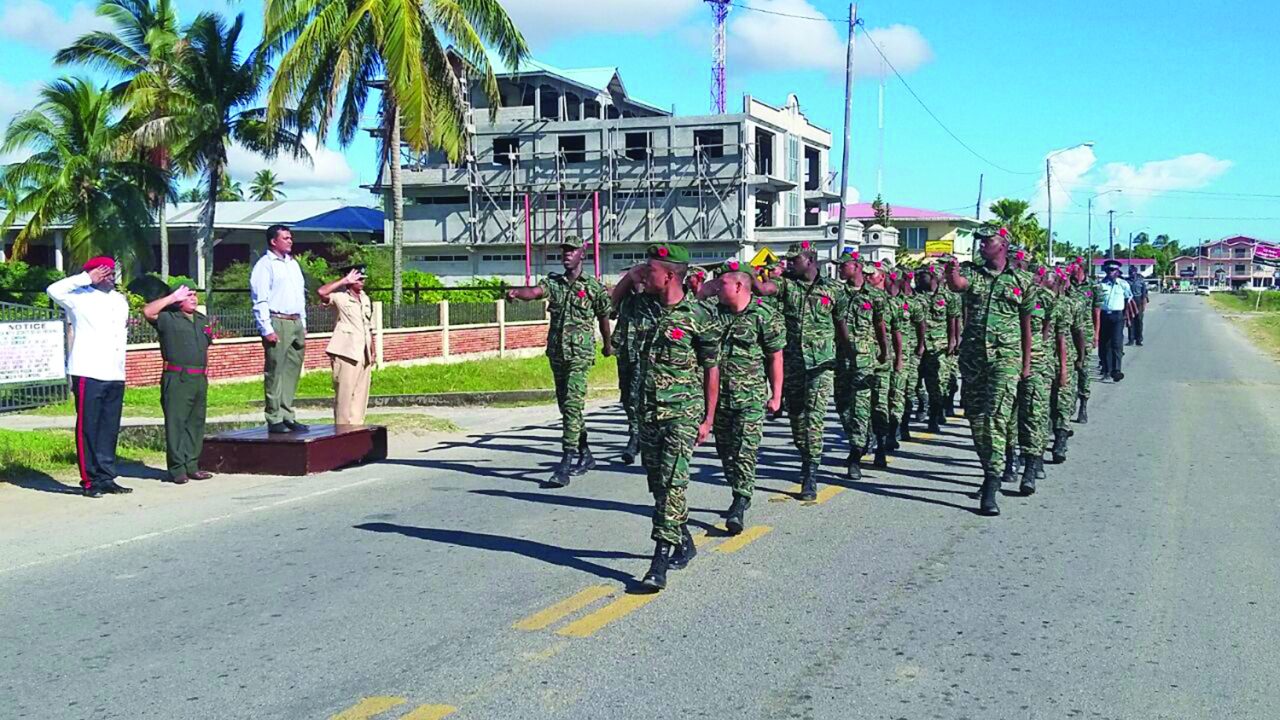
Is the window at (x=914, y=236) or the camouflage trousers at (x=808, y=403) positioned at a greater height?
the window at (x=914, y=236)

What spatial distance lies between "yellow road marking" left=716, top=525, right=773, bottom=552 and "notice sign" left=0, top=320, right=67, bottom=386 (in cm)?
1161

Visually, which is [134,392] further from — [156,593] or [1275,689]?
[1275,689]

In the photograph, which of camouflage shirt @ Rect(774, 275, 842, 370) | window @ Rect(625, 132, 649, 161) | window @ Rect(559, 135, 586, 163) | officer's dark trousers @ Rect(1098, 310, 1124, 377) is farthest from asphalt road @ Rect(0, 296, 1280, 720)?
window @ Rect(559, 135, 586, 163)

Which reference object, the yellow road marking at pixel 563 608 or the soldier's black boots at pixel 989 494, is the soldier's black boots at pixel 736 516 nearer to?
the yellow road marking at pixel 563 608

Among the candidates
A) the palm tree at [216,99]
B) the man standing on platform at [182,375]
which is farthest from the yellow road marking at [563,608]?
the palm tree at [216,99]

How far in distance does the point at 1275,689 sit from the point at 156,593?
216 inches

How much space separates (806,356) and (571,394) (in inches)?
78.2

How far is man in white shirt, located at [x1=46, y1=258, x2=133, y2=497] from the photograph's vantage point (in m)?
9.51

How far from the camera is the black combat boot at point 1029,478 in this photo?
380 inches

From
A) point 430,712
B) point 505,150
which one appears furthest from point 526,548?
point 505,150

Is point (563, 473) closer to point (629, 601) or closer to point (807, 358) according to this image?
point (807, 358)

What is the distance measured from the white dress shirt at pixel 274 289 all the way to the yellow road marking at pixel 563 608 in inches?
207

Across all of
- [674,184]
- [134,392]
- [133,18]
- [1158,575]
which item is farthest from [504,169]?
[1158,575]

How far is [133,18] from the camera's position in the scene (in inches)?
1432
